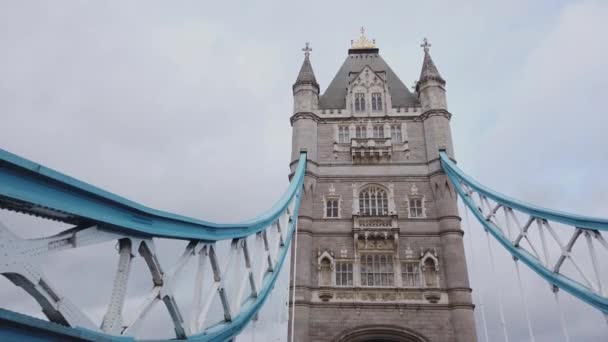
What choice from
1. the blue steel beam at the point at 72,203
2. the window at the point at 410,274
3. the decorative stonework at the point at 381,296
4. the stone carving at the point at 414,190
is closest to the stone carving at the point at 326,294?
the decorative stonework at the point at 381,296

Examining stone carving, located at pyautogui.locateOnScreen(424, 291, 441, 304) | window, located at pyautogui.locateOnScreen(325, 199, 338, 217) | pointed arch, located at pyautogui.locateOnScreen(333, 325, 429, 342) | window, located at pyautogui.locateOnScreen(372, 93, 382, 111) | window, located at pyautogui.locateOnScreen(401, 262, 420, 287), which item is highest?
window, located at pyautogui.locateOnScreen(372, 93, 382, 111)

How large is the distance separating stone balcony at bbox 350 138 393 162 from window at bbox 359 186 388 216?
1.44 metres

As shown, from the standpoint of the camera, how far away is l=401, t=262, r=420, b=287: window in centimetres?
1692

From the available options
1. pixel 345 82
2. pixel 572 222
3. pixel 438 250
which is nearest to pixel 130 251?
pixel 572 222

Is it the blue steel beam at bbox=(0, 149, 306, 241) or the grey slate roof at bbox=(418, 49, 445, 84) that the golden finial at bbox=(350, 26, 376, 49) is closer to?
the grey slate roof at bbox=(418, 49, 445, 84)

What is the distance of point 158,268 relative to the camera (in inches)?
227

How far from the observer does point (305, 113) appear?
2088cm

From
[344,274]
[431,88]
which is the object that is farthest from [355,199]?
[431,88]

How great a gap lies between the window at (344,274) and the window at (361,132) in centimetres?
630

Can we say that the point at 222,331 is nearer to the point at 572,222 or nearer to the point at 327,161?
the point at 572,222

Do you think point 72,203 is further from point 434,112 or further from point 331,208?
point 434,112

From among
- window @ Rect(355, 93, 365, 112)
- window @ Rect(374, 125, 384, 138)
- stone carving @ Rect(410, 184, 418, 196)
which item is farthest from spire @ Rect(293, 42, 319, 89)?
stone carving @ Rect(410, 184, 418, 196)

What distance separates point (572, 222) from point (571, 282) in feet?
6.06

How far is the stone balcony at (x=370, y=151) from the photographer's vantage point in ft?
65.1
